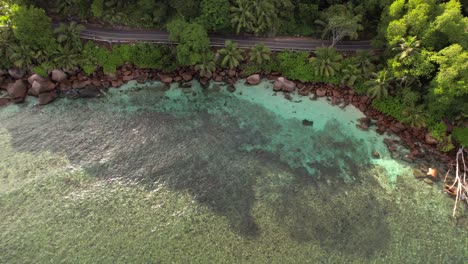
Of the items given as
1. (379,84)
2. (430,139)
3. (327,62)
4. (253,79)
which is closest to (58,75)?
(253,79)

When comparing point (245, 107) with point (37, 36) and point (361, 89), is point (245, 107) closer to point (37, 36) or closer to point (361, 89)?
point (361, 89)

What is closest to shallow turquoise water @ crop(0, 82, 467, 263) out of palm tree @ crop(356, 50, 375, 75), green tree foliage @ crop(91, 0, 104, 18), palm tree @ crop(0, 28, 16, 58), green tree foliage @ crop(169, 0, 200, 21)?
palm tree @ crop(356, 50, 375, 75)

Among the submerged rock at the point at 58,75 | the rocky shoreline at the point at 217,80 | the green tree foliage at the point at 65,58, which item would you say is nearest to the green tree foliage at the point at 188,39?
the rocky shoreline at the point at 217,80

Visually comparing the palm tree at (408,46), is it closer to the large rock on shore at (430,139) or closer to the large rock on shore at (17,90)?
the large rock on shore at (430,139)

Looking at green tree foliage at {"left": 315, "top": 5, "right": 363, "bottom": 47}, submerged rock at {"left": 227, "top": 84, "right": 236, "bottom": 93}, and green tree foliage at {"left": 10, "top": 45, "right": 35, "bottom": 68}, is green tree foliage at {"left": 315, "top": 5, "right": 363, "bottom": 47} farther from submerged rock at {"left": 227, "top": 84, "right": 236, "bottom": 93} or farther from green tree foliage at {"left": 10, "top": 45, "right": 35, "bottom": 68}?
green tree foliage at {"left": 10, "top": 45, "right": 35, "bottom": 68}

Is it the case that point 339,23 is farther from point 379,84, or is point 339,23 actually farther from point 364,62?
point 379,84
